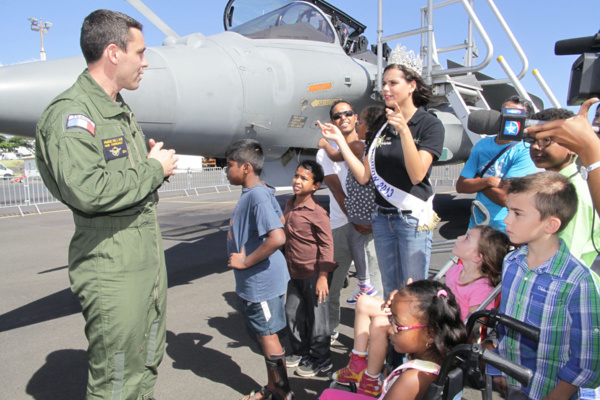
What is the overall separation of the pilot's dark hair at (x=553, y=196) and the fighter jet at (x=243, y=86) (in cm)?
270

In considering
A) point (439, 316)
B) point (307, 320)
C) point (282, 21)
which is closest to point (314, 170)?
point (307, 320)

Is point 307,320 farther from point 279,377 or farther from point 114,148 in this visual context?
point 114,148

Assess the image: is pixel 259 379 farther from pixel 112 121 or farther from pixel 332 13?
pixel 332 13

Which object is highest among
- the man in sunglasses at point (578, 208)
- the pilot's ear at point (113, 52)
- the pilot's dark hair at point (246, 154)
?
the pilot's ear at point (113, 52)

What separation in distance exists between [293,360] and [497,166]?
6.87ft

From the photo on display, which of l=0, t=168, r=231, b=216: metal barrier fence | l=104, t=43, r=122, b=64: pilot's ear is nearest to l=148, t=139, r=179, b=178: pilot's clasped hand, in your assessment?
l=104, t=43, r=122, b=64: pilot's ear

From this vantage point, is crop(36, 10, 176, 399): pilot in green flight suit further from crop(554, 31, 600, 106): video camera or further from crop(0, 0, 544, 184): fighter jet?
crop(554, 31, 600, 106): video camera

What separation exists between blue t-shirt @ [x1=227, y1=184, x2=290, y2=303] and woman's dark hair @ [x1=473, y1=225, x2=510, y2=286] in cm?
118

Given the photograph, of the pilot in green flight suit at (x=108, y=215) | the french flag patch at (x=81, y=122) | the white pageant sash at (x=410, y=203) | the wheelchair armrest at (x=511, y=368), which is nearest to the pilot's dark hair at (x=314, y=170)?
the white pageant sash at (x=410, y=203)

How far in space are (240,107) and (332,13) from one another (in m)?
3.96

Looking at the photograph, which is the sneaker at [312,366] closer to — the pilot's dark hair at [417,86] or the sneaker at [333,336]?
the sneaker at [333,336]

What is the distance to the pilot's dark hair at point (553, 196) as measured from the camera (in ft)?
5.72

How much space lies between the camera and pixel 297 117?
4508 millimetres

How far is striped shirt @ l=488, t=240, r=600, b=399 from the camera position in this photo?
159cm
